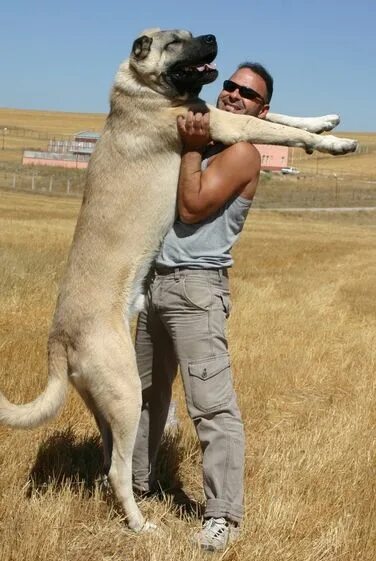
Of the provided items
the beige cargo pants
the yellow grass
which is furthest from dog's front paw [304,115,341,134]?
the yellow grass

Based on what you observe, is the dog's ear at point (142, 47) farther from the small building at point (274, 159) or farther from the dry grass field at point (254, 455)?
the small building at point (274, 159)

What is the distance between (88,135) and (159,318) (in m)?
90.0

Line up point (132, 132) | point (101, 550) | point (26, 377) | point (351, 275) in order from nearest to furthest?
1. point (101, 550)
2. point (132, 132)
3. point (26, 377)
4. point (351, 275)

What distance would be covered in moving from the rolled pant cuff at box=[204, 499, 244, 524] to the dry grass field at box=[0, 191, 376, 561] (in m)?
0.11

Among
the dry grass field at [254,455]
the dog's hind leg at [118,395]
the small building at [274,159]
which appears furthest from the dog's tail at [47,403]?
the small building at [274,159]

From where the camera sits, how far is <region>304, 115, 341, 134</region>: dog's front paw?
16.6ft

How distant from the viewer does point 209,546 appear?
4035 mm

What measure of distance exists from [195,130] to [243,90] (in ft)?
1.48

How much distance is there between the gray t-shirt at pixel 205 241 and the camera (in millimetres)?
4320

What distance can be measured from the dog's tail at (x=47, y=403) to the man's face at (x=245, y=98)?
1703 mm

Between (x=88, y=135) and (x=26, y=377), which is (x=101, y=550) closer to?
(x=26, y=377)

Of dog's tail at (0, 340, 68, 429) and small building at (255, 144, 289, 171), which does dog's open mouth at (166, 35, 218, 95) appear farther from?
small building at (255, 144, 289, 171)

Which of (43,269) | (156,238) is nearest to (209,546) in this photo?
(156,238)

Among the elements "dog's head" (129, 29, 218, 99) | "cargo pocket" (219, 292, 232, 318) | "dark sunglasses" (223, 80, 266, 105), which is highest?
"dog's head" (129, 29, 218, 99)
